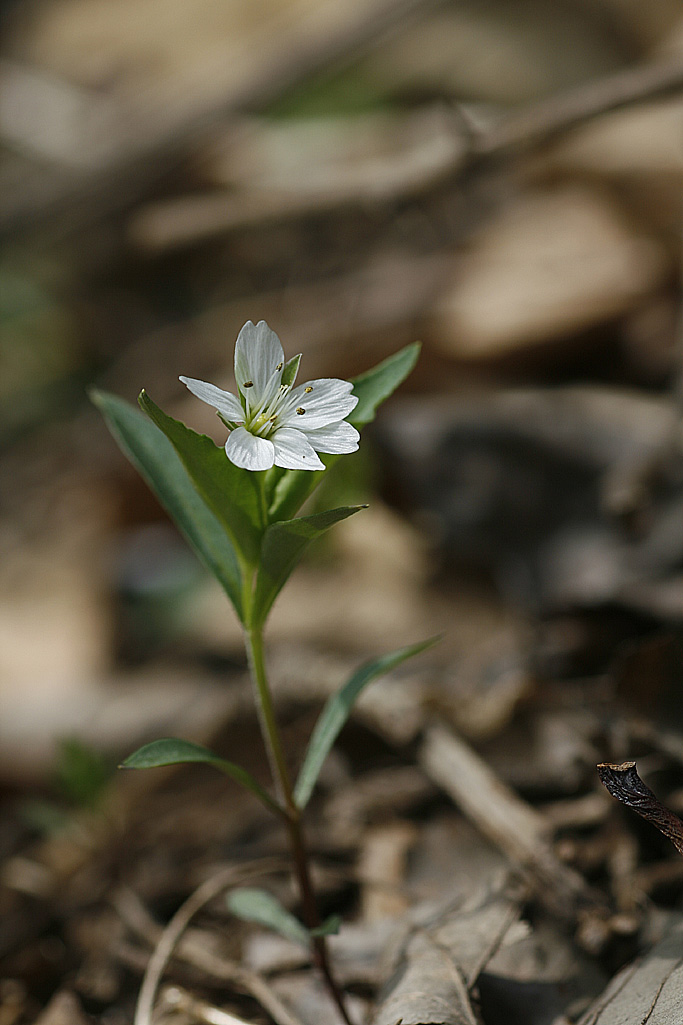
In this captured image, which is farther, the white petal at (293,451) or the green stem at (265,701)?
the green stem at (265,701)

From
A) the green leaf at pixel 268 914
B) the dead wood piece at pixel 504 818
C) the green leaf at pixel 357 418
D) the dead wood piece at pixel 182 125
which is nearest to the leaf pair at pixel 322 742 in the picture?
the green leaf at pixel 268 914

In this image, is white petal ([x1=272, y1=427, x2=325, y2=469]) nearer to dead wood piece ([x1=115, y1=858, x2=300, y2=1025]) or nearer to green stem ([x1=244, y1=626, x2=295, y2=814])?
green stem ([x1=244, y1=626, x2=295, y2=814])

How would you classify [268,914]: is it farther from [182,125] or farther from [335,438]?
[182,125]

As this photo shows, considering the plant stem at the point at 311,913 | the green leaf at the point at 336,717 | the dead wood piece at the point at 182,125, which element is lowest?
the plant stem at the point at 311,913

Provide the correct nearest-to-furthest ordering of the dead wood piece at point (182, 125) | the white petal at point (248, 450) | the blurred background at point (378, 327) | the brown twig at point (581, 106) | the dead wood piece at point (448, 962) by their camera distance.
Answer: the white petal at point (248, 450) < the dead wood piece at point (448, 962) < the blurred background at point (378, 327) < the brown twig at point (581, 106) < the dead wood piece at point (182, 125)

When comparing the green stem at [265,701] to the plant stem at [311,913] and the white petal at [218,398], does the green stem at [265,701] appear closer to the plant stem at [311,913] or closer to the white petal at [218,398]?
the plant stem at [311,913]

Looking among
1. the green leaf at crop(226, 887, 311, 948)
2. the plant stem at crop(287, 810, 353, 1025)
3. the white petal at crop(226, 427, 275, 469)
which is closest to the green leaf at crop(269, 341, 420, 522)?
the white petal at crop(226, 427, 275, 469)

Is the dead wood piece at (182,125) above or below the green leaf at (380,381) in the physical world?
above

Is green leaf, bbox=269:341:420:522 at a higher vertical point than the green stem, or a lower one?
higher

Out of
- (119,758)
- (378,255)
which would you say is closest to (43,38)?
(378,255)
